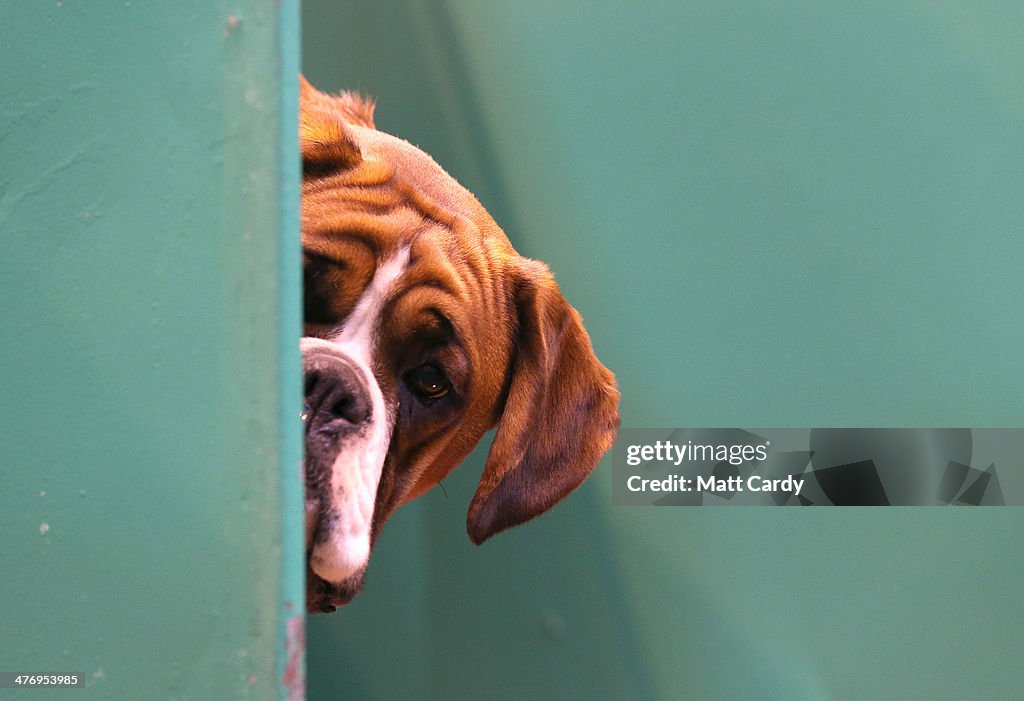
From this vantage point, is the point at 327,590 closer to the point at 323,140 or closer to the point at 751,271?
the point at 323,140

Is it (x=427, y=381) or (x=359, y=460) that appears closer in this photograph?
(x=359, y=460)

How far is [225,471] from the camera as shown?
85 cm

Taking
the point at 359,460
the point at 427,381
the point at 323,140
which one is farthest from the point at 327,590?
the point at 323,140

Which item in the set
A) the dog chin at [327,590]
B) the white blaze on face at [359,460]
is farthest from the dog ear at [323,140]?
the dog chin at [327,590]

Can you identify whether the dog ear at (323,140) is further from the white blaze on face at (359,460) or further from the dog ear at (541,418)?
the dog ear at (541,418)

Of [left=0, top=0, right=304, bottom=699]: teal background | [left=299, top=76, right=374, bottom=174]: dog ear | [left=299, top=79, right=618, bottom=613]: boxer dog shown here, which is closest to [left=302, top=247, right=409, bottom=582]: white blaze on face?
[left=299, top=79, right=618, bottom=613]: boxer dog

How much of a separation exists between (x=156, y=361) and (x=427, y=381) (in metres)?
0.81

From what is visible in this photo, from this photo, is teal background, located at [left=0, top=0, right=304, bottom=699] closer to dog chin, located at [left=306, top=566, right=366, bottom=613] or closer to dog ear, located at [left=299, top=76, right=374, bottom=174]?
dog chin, located at [left=306, top=566, right=366, bottom=613]

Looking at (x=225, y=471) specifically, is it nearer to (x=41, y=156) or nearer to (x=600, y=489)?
(x=41, y=156)

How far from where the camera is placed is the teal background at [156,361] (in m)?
0.84

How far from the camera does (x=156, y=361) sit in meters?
0.86

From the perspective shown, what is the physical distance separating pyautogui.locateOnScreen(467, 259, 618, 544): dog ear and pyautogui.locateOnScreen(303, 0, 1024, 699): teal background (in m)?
0.19

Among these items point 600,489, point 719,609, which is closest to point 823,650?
point 719,609

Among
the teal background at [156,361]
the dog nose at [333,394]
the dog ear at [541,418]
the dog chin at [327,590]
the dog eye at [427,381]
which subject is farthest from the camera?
the dog ear at [541,418]
